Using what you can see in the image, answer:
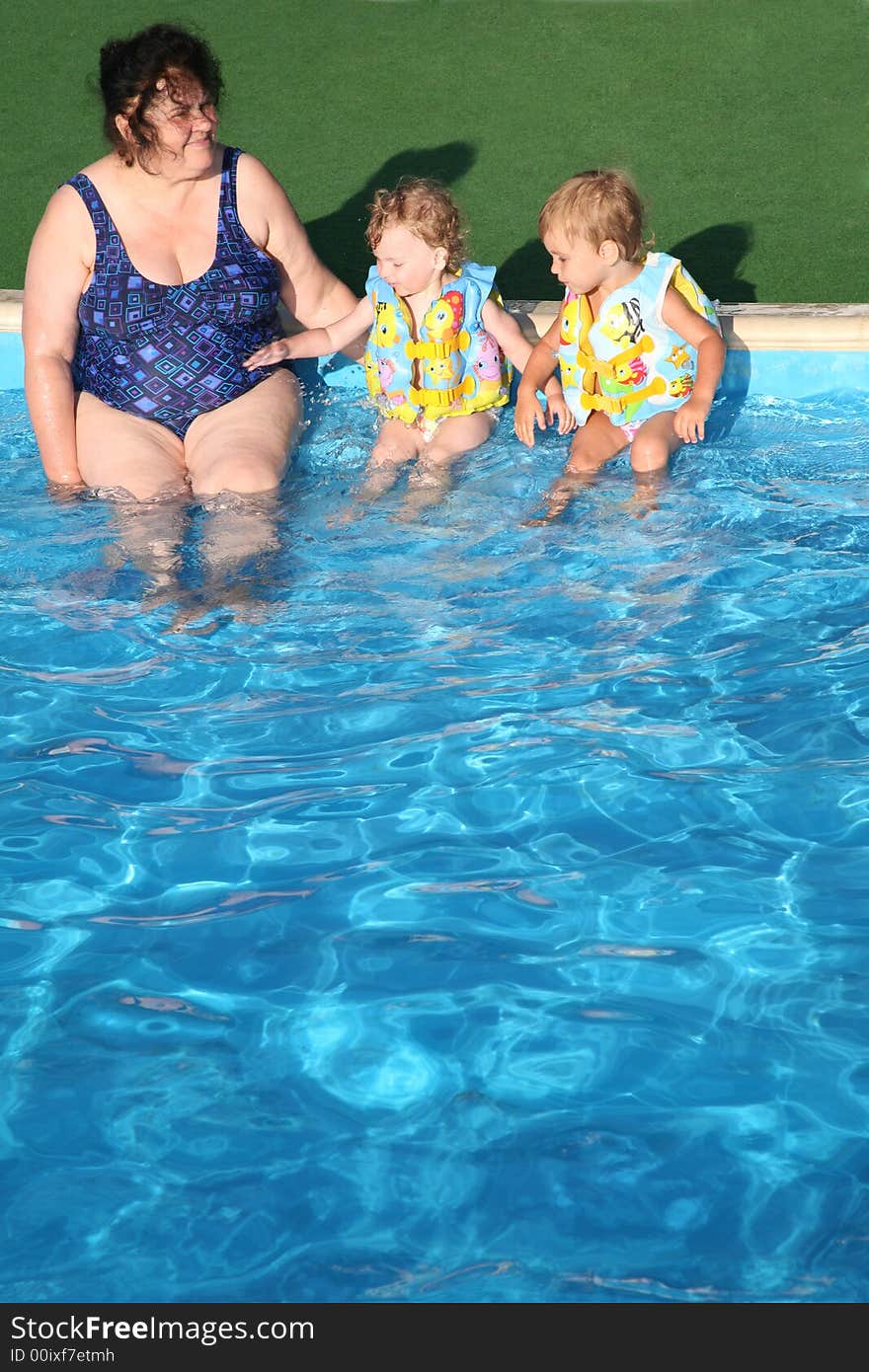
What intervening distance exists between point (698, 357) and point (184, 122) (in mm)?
1838

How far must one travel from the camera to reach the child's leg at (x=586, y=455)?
15.3 ft

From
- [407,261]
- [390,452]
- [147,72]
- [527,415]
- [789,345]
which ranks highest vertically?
[147,72]

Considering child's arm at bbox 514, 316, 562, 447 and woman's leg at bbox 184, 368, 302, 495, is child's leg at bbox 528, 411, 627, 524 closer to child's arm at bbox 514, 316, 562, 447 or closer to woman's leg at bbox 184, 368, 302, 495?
child's arm at bbox 514, 316, 562, 447

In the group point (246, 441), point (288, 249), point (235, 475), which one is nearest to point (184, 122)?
point (288, 249)

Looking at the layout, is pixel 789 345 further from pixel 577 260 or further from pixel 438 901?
pixel 438 901

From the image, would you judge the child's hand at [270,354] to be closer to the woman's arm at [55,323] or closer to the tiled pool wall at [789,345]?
the woman's arm at [55,323]

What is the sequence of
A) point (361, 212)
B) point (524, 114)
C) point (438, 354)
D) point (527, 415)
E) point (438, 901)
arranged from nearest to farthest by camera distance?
point (438, 901)
point (527, 415)
point (438, 354)
point (361, 212)
point (524, 114)

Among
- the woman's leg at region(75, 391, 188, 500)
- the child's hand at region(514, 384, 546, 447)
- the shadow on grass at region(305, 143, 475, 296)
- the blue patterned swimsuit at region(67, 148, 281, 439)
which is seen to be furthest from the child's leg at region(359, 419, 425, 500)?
the shadow on grass at region(305, 143, 475, 296)

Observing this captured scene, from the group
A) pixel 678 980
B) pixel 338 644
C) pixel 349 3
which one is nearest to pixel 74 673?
pixel 338 644

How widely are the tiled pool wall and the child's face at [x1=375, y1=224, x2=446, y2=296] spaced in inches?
26.6

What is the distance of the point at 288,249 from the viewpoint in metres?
4.85

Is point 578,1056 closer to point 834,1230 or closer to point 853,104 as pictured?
point 834,1230
